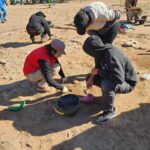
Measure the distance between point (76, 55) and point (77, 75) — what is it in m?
0.97

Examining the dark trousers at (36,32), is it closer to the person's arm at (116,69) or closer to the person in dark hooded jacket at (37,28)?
the person in dark hooded jacket at (37,28)

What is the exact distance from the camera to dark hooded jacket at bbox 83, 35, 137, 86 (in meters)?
4.18

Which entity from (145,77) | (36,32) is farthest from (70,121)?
(36,32)

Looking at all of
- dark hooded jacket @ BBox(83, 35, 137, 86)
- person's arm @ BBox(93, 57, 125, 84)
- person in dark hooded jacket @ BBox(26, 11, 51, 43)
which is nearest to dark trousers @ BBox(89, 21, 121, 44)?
dark hooded jacket @ BBox(83, 35, 137, 86)

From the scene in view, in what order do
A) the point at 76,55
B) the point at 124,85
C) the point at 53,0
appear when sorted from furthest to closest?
the point at 53,0, the point at 76,55, the point at 124,85

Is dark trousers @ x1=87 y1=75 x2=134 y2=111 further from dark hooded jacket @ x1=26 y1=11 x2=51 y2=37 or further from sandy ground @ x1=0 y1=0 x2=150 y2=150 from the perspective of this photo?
dark hooded jacket @ x1=26 y1=11 x2=51 y2=37

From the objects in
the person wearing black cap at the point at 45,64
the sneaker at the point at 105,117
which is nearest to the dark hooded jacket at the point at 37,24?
the person wearing black cap at the point at 45,64

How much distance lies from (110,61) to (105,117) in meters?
0.80

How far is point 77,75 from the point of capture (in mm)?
5961

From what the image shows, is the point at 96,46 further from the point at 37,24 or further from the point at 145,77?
→ the point at 37,24

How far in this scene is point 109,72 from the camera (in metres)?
4.33

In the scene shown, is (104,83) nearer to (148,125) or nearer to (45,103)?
(148,125)

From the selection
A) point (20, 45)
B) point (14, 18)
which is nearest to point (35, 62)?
point (20, 45)

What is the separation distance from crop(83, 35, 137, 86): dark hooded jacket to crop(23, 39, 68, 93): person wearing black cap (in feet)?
2.36
